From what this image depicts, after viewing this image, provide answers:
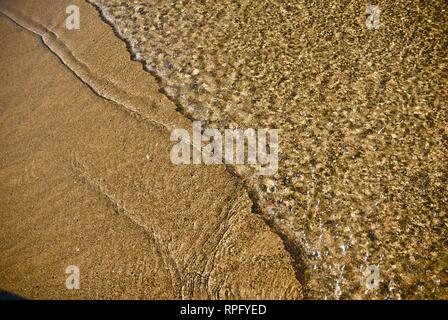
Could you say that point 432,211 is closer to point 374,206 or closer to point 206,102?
point 374,206

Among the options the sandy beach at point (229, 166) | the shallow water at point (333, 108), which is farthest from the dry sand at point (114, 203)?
the shallow water at point (333, 108)

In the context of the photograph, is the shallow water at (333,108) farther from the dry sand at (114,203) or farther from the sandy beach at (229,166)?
the dry sand at (114,203)

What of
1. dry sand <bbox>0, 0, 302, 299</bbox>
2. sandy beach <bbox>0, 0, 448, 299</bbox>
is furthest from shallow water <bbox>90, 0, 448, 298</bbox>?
dry sand <bbox>0, 0, 302, 299</bbox>

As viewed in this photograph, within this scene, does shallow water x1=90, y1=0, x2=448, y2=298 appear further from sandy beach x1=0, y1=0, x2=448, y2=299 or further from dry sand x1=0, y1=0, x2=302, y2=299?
dry sand x1=0, y1=0, x2=302, y2=299

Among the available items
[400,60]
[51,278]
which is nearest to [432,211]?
[400,60]
